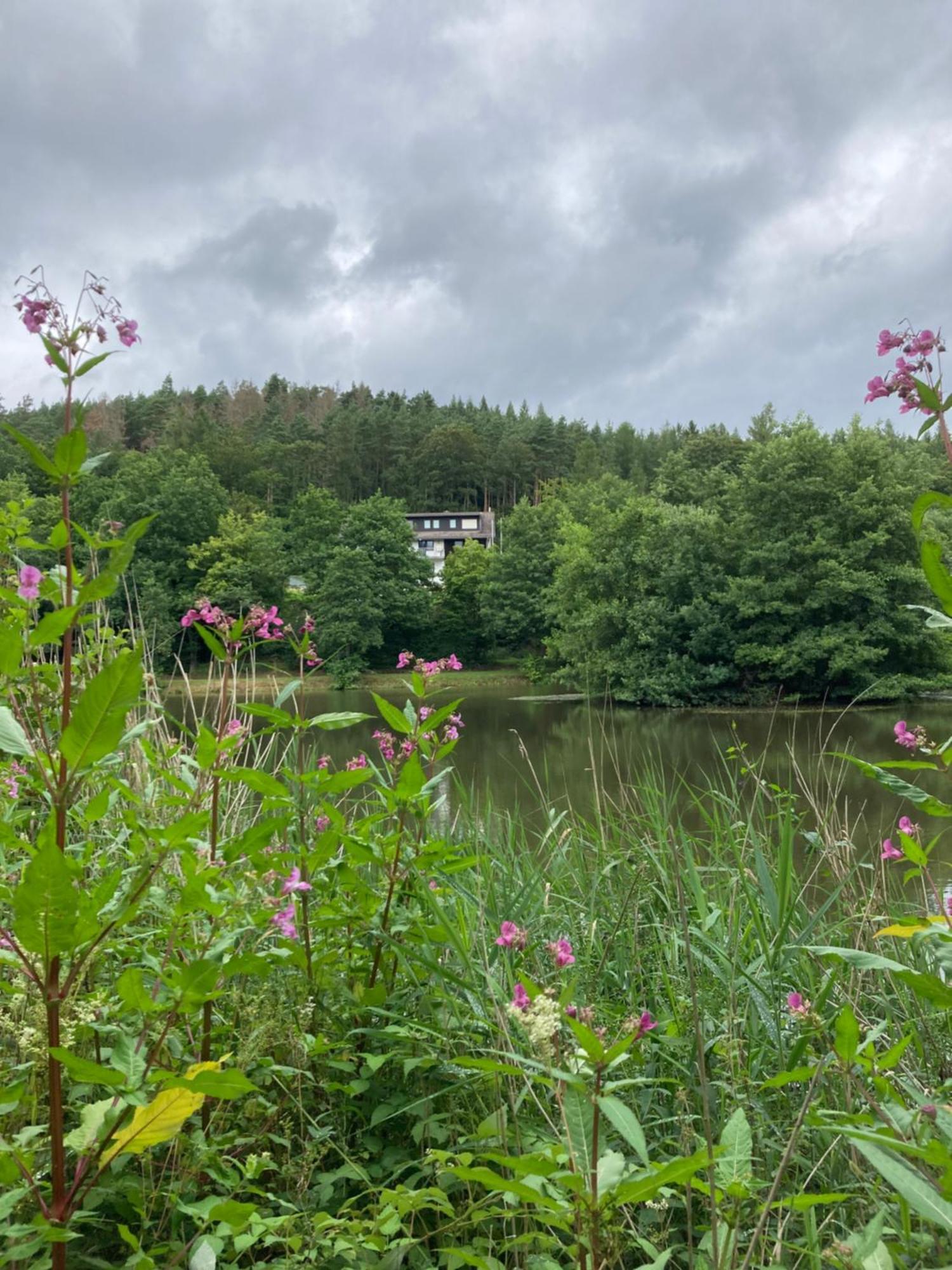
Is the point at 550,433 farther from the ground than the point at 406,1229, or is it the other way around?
the point at 550,433

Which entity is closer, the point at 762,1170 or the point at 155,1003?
the point at 155,1003

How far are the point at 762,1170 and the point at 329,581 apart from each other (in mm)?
33149

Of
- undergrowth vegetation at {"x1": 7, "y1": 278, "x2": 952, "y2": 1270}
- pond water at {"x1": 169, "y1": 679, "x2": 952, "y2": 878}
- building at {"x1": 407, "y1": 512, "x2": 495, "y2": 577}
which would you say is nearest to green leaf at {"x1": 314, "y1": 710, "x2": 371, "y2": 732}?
undergrowth vegetation at {"x1": 7, "y1": 278, "x2": 952, "y2": 1270}

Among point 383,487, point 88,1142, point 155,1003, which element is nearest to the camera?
point 88,1142

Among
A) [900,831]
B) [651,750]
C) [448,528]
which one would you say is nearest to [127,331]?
[900,831]

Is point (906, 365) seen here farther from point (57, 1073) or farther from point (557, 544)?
point (557, 544)

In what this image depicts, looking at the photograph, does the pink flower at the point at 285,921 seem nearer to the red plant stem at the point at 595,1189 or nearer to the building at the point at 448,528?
the red plant stem at the point at 595,1189

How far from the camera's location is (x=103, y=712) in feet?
2.71

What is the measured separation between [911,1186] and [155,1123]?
68cm

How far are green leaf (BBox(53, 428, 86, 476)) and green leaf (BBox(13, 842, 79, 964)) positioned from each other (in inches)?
15.7

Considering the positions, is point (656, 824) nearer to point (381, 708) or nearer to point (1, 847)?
point (381, 708)

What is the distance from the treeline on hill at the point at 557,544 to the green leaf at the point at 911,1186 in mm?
1314

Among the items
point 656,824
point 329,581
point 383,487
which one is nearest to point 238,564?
point 329,581

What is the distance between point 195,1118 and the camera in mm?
1294
